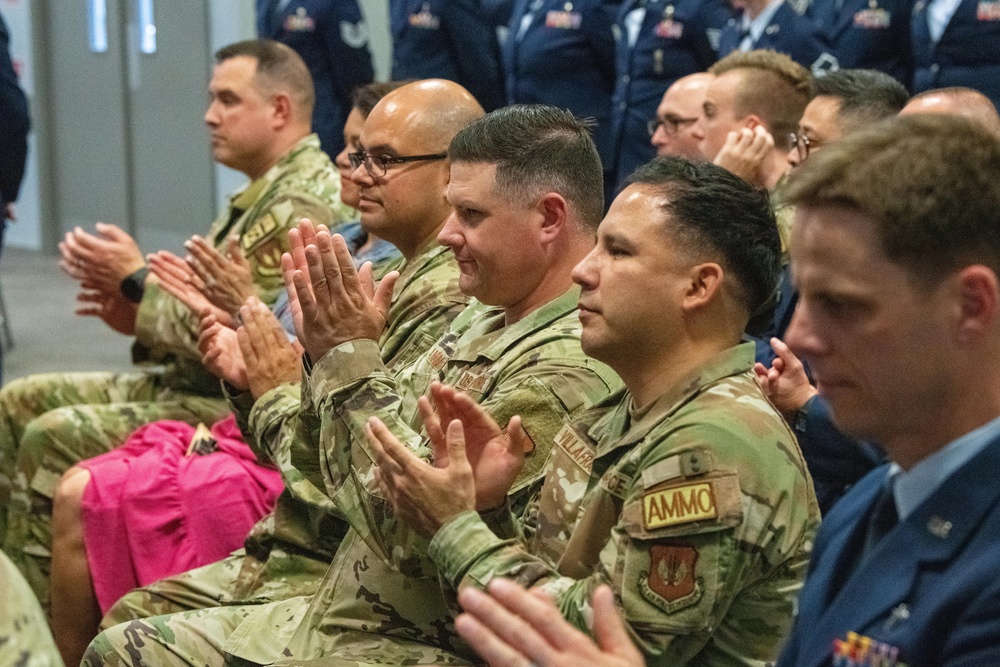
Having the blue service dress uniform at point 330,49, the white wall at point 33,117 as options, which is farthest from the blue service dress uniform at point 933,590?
the white wall at point 33,117

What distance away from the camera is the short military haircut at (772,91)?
139 inches

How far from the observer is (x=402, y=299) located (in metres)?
2.61

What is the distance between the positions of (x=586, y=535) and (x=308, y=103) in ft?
7.96

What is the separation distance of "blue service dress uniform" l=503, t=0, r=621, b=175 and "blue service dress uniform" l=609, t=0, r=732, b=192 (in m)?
0.14

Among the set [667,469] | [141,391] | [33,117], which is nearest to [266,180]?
[141,391]

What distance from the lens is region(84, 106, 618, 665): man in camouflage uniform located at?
6.57 ft

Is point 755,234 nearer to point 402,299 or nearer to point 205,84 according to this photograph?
point 402,299

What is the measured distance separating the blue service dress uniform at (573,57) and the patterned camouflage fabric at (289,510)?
2.78 meters

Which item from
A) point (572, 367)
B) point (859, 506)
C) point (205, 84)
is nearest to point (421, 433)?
point (572, 367)

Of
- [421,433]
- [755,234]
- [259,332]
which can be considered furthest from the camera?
[259,332]

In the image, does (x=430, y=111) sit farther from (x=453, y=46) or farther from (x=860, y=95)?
(x=453, y=46)

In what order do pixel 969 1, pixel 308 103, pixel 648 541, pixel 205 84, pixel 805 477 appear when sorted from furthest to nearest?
pixel 205 84 < pixel 969 1 < pixel 308 103 < pixel 805 477 < pixel 648 541

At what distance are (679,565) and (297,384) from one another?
1.20 meters

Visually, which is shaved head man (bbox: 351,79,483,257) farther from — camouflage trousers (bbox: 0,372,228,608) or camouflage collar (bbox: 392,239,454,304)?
camouflage trousers (bbox: 0,372,228,608)
